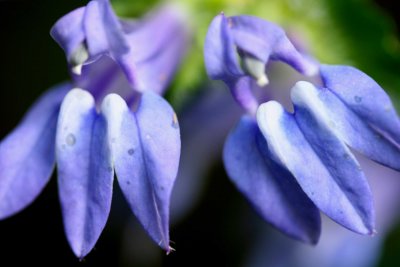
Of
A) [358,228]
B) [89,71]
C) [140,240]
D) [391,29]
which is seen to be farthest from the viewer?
[140,240]

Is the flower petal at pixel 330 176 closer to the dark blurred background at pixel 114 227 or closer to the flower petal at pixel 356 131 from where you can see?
the flower petal at pixel 356 131

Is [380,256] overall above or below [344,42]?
below

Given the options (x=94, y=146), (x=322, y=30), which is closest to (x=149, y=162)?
(x=94, y=146)

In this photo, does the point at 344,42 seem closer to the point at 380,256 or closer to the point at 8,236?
the point at 380,256

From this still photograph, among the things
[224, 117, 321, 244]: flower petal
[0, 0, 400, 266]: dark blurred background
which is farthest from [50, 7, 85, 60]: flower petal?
[0, 0, 400, 266]: dark blurred background

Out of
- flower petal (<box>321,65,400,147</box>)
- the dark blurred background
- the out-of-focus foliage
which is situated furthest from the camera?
the dark blurred background

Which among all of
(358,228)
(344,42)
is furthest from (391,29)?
(358,228)

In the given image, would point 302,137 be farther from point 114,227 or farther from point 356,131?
point 114,227

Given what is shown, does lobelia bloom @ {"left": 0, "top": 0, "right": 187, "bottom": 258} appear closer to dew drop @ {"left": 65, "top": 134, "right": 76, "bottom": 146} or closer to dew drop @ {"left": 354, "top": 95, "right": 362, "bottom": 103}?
dew drop @ {"left": 65, "top": 134, "right": 76, "bottom": 146}
